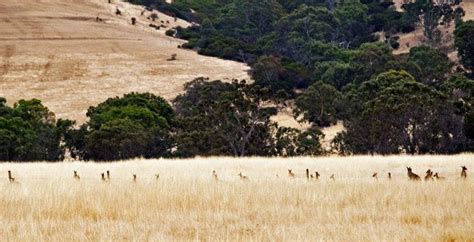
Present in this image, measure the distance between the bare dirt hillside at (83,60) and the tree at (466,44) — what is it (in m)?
31.0

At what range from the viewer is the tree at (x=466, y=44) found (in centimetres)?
9512

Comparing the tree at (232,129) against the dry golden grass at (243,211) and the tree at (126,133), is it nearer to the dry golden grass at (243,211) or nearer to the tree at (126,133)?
the tree at (126,133)

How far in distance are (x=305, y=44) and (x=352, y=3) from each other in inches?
938

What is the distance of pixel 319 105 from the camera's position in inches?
3137

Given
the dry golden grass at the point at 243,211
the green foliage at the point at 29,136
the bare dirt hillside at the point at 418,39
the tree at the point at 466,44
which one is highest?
the bare dirt hillside at the point at 418,39

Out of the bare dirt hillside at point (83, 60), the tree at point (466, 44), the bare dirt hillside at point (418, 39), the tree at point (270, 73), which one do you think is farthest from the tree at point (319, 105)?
the bare dirt hillside at point (418, 39)

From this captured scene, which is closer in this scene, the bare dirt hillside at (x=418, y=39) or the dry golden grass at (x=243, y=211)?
the dry golden grass at (x=243, y=211)

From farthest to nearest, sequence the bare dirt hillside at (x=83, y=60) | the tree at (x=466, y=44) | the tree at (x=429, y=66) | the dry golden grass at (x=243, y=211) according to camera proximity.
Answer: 1. the bare dirt hillside at (x=83, y=60)
2. the tree at (x=466, y=44)
3. the tree at (x=429, y=66)
4. the dry golden grass at (x=243, y=211)

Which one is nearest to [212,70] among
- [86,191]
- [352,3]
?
[352,3]

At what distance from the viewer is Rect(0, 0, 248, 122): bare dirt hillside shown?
9625 cm

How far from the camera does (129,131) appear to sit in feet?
189

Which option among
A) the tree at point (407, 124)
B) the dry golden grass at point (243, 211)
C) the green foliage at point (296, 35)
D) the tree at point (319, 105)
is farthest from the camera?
the green foliage at point (296, 35)

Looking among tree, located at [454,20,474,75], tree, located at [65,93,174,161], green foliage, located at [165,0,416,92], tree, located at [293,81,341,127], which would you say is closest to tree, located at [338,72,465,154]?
tree, located at [65,93,174,161]

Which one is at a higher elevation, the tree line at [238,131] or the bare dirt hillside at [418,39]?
the bare dirt hillside at [418,39]
